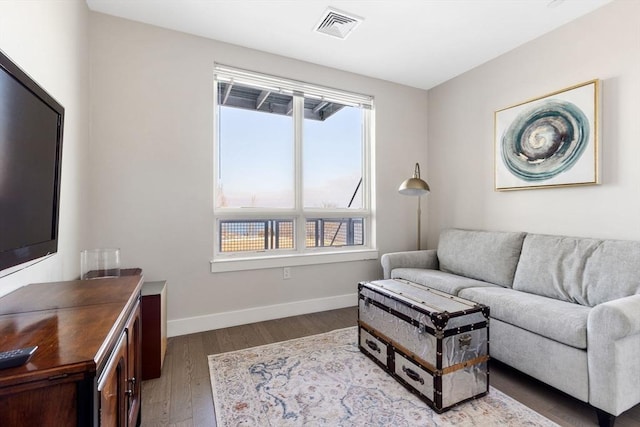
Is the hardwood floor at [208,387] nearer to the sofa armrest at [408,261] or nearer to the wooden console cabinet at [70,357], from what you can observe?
the wooden console cabinet at [70,357]

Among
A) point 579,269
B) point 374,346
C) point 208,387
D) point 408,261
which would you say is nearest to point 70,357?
point 208,387

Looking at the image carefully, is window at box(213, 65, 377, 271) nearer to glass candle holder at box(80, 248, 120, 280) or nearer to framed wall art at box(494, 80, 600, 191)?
glass candle holder at box(80, 248, 120, 280)

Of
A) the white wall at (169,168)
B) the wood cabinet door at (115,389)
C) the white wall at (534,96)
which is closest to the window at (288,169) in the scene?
the white wall at (169,168)

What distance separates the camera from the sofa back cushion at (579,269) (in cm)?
195

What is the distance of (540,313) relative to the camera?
1.86m

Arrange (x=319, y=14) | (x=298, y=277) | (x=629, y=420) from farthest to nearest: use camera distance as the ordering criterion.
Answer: (x=298, y=277) → (x=319, y=14) → (x=629, y=420)

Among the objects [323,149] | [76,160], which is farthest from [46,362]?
[323,149]

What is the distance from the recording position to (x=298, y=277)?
10.5 feet

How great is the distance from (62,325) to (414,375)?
172 cm

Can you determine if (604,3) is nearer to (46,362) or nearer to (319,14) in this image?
(319,14)

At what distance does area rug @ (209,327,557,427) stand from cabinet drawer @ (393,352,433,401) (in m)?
0.06

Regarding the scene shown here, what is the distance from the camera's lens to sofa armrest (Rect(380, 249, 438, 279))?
3.18 meters

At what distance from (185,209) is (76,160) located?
0.84 m

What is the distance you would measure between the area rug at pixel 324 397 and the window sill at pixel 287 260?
2.64 feet
